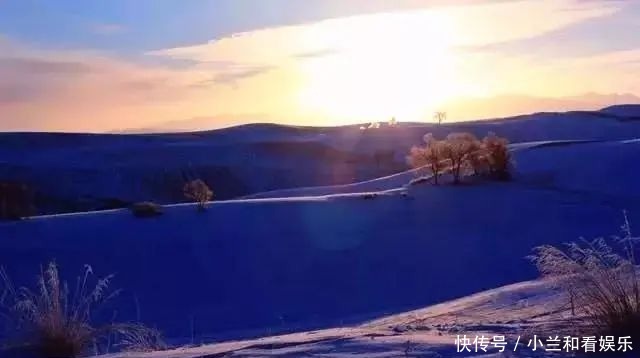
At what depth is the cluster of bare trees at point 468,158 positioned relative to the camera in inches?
1474

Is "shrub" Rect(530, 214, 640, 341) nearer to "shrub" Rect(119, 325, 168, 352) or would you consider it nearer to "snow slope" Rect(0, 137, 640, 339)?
"shrub" Rect(119, 325, 168, 352)

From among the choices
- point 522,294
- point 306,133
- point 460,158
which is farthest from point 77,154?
point 522,294

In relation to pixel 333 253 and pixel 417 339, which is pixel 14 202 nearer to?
pixel 333 253

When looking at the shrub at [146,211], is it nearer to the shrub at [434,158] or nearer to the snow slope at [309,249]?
the snow slope at [309,249]

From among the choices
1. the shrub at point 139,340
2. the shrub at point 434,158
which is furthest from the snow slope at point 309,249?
the shrub at point 139,340

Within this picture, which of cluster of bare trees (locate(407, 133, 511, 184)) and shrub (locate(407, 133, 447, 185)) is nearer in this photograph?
cluster of bare trees (locate(407, 133, 511, 184))

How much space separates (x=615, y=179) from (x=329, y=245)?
17.6m

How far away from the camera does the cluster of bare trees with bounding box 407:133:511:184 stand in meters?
37.4

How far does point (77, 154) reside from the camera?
102 metres

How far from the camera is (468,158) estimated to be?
124 ft

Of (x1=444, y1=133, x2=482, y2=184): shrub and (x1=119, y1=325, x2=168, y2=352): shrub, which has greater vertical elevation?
(x1=444, y1=133, x2=482, y2=184): shrub

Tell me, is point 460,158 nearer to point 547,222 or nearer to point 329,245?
point 547,222

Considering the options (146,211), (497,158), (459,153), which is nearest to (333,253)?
(146,211)

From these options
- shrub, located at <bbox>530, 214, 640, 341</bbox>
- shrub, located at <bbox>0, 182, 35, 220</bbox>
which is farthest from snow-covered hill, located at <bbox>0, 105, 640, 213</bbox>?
shrub, located at <bbox>530, 214, 640, 341</bbox>
